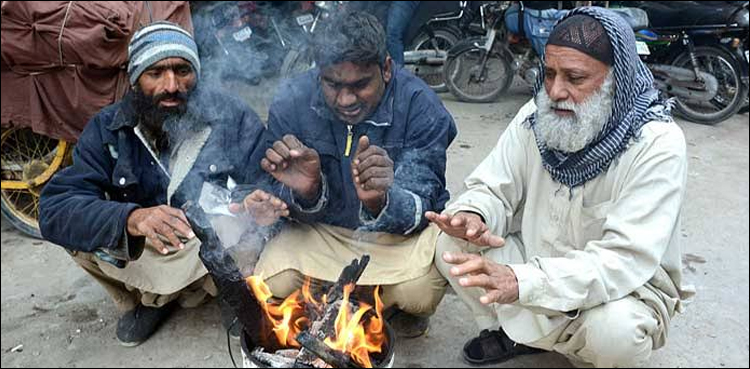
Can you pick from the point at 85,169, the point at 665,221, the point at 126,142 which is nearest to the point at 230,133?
the point at 126,142

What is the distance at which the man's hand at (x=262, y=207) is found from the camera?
2654mm

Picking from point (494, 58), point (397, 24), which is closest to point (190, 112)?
point (397, 24)

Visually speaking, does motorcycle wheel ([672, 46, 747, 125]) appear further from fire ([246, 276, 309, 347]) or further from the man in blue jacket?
fire ([246, 276, 309, 347])

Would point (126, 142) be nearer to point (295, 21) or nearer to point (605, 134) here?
point (605, 134)

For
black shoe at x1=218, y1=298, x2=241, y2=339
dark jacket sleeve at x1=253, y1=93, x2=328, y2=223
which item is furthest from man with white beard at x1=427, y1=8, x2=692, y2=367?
black shoe at x1=218, y1=298, x2=241, y2=339

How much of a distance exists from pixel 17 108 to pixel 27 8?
2.16ft

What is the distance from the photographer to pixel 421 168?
2.80 m

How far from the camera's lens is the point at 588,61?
7.68 feet

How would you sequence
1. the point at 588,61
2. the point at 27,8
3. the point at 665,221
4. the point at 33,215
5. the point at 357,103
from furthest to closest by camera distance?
the point at 33,215 < the point at 27,8 < the point at 357,103 < the point at 588,61 < the point at 665,221

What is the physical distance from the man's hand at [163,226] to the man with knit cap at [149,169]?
14 centimetres

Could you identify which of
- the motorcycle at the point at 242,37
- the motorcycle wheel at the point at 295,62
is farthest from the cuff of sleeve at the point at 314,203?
the motorcycle wheel at the point at 295,62

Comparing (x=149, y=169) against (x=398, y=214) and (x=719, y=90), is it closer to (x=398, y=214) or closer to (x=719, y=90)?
(x=398, y=214)

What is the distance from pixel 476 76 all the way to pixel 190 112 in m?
5.05

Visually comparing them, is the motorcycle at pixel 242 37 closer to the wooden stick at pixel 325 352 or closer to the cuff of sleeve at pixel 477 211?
the cuff of sleeve at pixel 477 211
